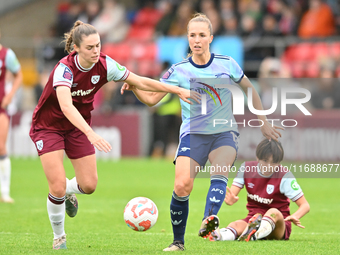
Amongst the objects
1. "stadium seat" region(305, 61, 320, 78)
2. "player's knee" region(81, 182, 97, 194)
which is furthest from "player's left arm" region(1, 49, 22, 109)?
"stadium seat" region(305, 61, 320, 78)

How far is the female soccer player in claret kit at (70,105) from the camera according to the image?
18.1ft

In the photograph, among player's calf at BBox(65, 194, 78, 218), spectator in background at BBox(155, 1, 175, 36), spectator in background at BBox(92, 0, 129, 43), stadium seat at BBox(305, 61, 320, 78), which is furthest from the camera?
spectator in background at BBox(92, 0, 129, 43)

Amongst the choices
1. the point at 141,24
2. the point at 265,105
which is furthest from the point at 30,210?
the point at 141,24

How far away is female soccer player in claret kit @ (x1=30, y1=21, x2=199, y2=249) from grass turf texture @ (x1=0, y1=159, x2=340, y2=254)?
2.03 ft

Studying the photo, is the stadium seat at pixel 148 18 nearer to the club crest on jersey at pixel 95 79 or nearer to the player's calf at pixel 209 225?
the club crest on jersey at pixel 95 79

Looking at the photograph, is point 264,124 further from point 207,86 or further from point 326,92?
point 326,92

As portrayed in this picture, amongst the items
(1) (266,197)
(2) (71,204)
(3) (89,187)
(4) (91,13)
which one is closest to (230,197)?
(1) (266,197)

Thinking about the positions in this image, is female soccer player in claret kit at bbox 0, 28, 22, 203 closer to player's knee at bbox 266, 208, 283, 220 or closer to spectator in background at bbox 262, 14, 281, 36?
player's knee at bbox 266, 208, 283, 220

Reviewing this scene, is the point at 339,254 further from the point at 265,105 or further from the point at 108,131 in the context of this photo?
the point at 108,131

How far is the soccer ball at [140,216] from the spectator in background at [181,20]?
1204 centimetres

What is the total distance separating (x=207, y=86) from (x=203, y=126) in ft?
1.41

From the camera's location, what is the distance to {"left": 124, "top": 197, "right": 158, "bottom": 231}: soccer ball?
5.94 meters

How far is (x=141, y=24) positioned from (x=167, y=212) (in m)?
12.4

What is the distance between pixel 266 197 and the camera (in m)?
6.29
